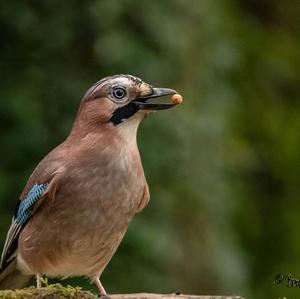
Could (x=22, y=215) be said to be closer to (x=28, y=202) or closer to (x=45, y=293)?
(x=28, y=202)

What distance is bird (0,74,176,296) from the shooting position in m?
7.87

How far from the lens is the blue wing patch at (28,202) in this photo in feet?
26.4

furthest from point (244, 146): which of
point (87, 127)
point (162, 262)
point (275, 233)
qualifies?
point (87, 127)

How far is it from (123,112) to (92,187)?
44cm

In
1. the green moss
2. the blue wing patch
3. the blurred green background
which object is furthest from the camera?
the blurred green background

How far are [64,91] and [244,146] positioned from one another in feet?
7.50

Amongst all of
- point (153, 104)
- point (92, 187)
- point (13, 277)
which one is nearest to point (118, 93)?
point (153, 104)

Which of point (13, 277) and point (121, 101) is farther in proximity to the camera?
point (13, 277)

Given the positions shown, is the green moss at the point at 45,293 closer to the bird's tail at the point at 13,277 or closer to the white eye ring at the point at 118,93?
the white eye ring at the point at 118,93

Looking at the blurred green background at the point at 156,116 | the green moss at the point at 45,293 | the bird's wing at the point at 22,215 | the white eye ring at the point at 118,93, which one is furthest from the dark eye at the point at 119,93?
the blurred green background at the point at 156,116

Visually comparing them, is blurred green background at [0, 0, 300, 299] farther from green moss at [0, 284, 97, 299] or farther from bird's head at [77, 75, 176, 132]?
green moss at [0, 284, 97, 299]

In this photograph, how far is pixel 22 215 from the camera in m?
8.31

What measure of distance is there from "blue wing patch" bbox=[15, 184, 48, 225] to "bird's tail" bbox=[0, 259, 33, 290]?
263 millimetres

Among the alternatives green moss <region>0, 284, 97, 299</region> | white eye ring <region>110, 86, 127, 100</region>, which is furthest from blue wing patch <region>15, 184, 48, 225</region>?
green moss <region>0, 284, 97, 299</region>
